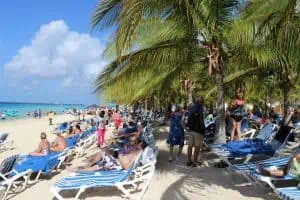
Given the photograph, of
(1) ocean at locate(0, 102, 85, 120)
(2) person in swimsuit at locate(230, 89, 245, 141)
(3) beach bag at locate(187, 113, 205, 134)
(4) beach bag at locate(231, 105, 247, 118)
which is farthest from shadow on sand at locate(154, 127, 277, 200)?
(1) ocean at locate(0, 102, 85, 120)

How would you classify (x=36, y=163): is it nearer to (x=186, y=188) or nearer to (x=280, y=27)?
(x=186, y=188)

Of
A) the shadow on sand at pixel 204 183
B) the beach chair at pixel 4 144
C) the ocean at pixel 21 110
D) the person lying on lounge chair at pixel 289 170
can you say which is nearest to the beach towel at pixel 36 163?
the shadow on sand at pixel 204 183

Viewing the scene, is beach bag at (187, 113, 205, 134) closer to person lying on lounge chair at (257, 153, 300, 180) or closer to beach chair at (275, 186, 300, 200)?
person lying on lounge chair at (257, 153, 300, 180)

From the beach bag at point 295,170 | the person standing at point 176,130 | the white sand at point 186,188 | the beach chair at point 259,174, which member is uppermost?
the person standing at point 176,130

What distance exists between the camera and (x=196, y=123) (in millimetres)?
8906

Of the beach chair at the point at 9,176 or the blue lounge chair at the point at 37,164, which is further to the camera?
the blue lounge chair at the point at 37,164

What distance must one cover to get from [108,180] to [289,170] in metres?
2.62

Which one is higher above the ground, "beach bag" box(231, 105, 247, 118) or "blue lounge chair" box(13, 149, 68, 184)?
"beach bag" box(231, 105, 247, 118)

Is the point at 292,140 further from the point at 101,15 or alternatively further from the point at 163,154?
the point at 101,15

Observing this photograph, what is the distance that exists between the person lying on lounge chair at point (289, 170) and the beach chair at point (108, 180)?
1954mm

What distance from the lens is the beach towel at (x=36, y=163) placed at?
812cm

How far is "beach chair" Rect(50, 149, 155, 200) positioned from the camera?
6.41m

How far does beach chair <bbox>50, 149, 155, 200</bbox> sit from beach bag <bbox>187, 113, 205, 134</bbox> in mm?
1809

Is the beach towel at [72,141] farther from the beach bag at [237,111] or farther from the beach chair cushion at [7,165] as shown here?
the beach bag at [237,111]
